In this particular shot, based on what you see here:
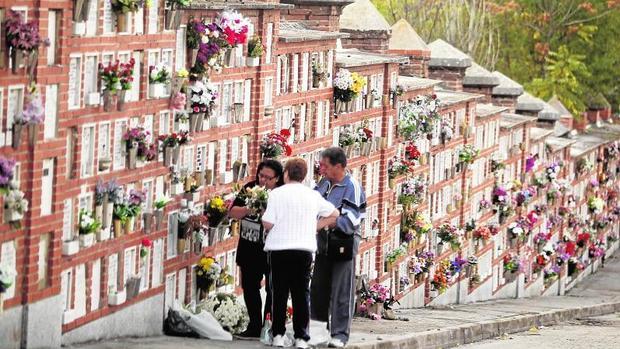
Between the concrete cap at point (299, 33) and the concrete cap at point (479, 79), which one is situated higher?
the concrete cap at point (299, 33)

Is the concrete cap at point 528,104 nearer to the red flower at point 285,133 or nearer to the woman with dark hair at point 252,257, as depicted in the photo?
the red flower at point 285,133

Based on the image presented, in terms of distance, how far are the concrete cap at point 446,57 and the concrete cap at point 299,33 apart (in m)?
19.9

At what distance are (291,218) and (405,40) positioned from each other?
31.2 m

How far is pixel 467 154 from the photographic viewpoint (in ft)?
170

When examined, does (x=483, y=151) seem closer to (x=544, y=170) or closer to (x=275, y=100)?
(x=544, y=170)

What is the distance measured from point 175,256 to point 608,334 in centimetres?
1195

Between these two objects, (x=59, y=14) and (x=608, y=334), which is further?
(x=608, y=334)

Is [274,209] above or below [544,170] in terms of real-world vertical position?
above

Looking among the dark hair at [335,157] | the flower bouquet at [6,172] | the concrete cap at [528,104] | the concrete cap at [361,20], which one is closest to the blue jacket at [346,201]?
the dark hair at [335,157]

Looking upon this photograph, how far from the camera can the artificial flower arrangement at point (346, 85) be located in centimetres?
3662

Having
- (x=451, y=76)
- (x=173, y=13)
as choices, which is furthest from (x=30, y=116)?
(x=451, y=76)

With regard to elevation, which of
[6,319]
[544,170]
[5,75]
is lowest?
[544,170]

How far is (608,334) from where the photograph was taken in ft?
117

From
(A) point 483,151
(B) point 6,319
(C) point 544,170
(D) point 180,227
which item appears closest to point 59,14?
(B) point 6,319
